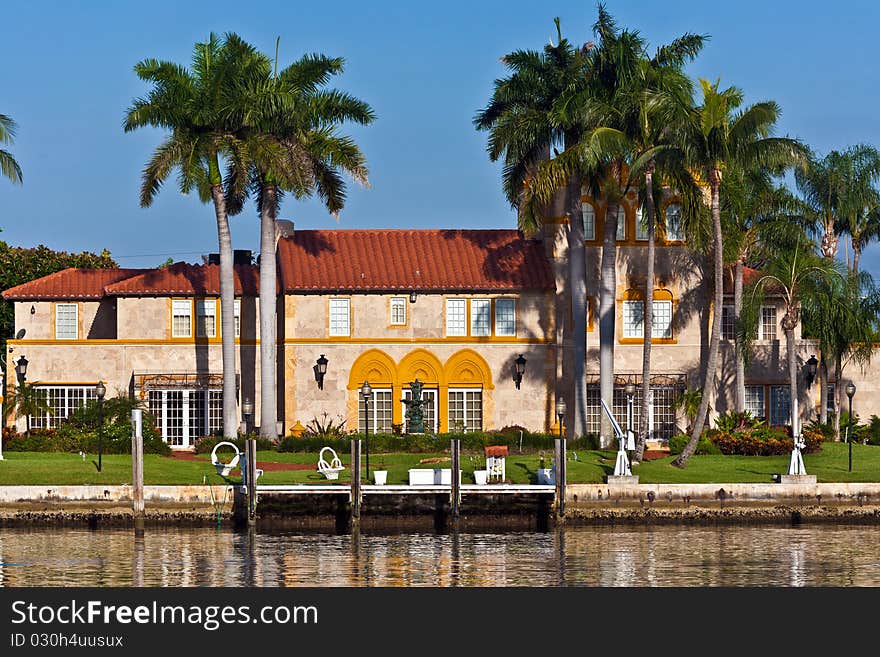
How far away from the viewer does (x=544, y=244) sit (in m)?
62.6

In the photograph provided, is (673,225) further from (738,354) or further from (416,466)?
(416,466)

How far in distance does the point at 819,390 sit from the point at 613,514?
19.5 m

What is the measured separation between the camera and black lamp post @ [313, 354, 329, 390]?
198ft

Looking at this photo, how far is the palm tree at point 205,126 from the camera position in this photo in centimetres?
5666

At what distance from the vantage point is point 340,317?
61219 millimetres

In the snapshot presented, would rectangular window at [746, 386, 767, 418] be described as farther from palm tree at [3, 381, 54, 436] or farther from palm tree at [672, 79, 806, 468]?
palm tree at [3, 381, 54, 436]

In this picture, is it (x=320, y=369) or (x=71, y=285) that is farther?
(x=71, y=285)

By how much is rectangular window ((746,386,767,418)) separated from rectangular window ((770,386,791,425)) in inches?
14.7

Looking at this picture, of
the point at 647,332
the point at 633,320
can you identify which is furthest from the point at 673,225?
the point at 647,332

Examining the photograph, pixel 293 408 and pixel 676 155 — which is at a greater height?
pixel 676 155

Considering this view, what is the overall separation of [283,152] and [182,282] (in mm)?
8101
